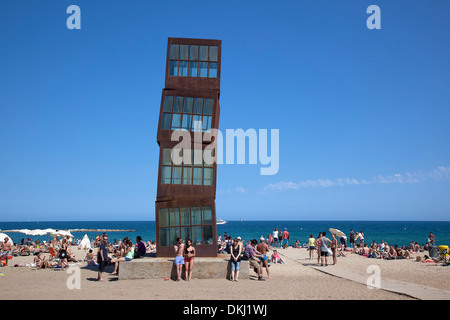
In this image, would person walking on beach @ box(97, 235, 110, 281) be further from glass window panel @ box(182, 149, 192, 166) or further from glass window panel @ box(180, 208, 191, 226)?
glass window panel @ box(182, 149, 192, 166)

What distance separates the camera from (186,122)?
57.9 ft

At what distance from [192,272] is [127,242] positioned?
5.28 metres

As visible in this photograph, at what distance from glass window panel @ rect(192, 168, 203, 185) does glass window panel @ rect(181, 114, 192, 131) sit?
2.10m

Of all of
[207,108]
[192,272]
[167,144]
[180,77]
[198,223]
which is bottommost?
[192,272]

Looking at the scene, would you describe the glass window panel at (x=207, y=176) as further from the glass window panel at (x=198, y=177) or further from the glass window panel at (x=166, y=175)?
the glass window panel at (x=166, y=175)

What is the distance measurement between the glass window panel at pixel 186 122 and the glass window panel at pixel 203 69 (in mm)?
2342

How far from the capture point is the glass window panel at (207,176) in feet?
56.8

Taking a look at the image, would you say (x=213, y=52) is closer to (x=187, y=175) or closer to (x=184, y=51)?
(x=184, y=51)
